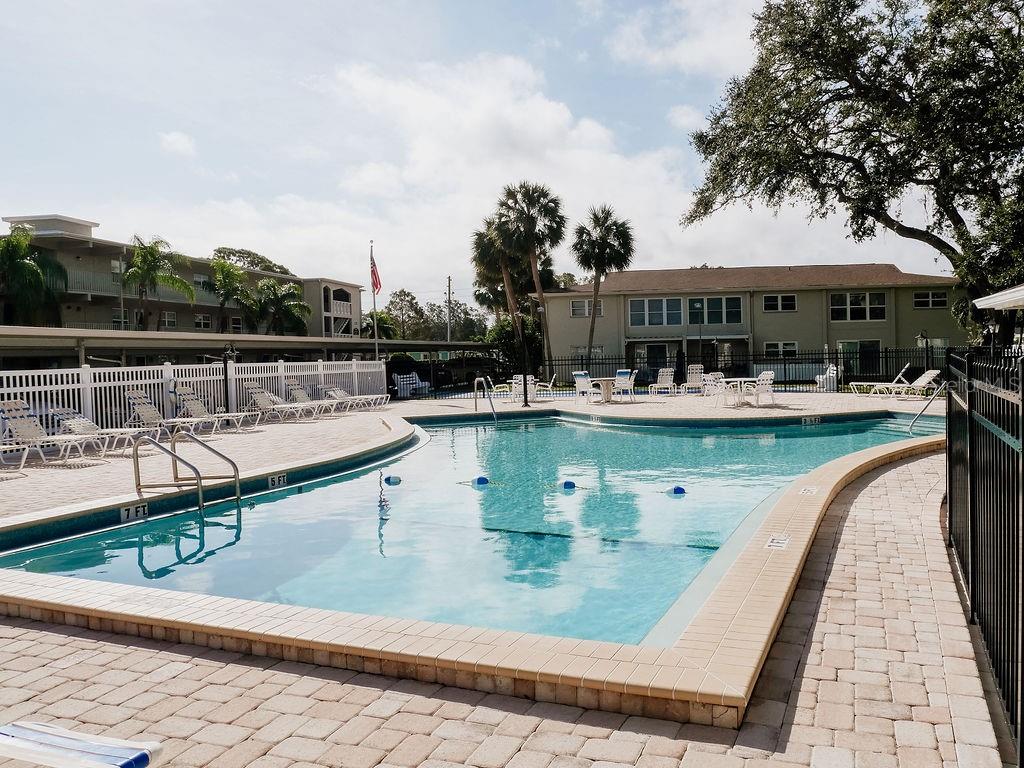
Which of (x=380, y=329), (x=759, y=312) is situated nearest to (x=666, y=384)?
(x=759, y=312)

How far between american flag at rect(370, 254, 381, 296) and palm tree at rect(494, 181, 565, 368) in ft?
38.7

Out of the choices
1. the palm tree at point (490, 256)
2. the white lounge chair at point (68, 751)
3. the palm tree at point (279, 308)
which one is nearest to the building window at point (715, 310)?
the palm tree at point (490, 256)

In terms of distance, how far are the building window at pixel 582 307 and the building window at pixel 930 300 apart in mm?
14761

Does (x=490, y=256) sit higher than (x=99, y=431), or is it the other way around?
(x=490, y=256)

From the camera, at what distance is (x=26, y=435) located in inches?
453

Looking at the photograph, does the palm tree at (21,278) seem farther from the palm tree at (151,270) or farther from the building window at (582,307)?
the building window at (582,307)

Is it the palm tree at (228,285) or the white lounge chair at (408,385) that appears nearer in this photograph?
the white lounge chair at (408,385)

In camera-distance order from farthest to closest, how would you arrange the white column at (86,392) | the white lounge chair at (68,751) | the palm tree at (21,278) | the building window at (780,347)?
1. the building window at (780,347)
2. the palm tree at (21,278)
3. the white column at (86,392)
4. the white lounge chair at (68,751)

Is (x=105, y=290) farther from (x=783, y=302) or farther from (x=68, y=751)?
(x=68, y=751)

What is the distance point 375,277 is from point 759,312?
19.0 meters

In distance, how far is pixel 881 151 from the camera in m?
22.8

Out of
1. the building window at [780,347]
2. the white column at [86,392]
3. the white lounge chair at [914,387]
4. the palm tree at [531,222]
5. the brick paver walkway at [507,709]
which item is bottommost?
the brick paver walkway at [507,709]

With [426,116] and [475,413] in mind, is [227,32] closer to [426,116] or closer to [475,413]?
[426,116]

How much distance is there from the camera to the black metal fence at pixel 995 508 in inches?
111
